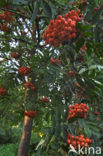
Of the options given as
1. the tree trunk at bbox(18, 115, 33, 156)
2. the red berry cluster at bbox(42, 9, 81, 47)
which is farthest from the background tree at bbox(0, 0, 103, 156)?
the tree trunk at bbox(18, 115, 33, 156)

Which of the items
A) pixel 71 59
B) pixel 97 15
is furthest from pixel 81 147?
pixel 97 15

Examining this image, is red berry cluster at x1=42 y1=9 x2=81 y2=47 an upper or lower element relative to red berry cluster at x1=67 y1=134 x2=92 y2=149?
upper

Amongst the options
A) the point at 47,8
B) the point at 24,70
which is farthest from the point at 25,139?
the point at 47,8

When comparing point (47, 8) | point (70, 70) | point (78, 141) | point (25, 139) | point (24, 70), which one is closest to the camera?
point (78, 141)

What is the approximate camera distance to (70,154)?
1.89 m

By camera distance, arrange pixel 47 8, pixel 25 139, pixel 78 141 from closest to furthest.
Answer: pixel 78 141 → pixel 47 8 → pixel 25 139

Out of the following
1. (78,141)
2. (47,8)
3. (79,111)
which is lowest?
(78,141)

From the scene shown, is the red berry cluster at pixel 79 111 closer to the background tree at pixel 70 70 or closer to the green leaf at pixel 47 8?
the background tree at pixel 70 70

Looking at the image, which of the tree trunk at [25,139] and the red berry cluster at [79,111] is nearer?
the red berry cluster at [79,111]

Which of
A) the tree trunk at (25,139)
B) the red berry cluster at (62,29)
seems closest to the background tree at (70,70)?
Answer: the red berry cluster at (62,29)

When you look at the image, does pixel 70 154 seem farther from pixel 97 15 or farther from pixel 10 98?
pixel 10 98

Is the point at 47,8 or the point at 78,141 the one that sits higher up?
the point at 47,8

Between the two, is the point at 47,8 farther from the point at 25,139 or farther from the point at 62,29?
the point at 25,139

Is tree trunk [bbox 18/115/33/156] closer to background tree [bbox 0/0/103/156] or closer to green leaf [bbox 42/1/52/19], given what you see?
background tree [bbox 0/0/103/156]
